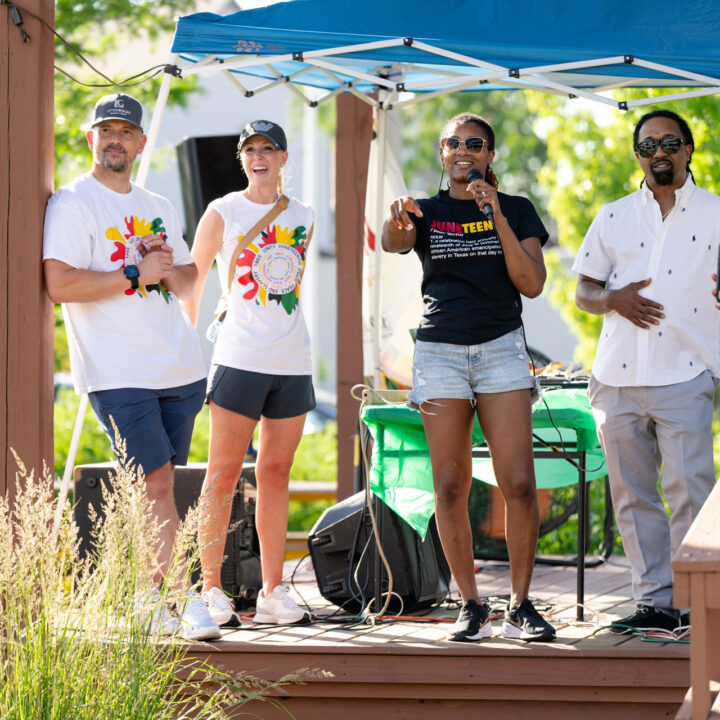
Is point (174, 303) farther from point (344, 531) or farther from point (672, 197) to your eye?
point (672, 197)

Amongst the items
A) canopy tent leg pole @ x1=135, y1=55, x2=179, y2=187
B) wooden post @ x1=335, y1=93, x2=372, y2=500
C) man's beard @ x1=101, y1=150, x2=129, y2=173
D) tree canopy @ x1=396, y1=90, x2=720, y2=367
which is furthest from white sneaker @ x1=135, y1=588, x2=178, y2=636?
tree canopy @ x1=396, y1=90, x2=720, y2=367

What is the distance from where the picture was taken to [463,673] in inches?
168

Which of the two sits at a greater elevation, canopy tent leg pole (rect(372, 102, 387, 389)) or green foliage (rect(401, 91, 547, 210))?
green foliage (rect(401, 91, 547, 210))

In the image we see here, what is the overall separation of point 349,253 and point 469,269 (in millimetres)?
3190

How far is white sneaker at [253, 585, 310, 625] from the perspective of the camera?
477 centimetres

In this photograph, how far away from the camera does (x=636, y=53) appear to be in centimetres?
480

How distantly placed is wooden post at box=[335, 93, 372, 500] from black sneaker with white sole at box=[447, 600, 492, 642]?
113 inches

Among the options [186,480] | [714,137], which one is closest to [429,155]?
[714,137]

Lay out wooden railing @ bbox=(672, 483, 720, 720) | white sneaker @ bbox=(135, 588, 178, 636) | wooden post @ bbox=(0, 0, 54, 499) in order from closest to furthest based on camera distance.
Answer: wooden railing @ bbox=(672, 483, 720, 720)
white sneaker @ bbox=(135, 588, 178, 636)
wooden post @ bbox=(0, 0, 54, 499)

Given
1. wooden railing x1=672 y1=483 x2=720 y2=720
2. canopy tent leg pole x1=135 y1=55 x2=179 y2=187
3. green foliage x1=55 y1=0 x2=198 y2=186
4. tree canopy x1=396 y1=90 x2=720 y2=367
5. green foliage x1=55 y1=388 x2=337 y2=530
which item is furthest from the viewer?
green foliage x1=55 y1=0 x2=198 y2=186

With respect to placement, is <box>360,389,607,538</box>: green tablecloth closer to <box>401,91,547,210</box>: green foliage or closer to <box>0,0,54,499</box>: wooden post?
<box>0,0,54,499</box>: wooden post

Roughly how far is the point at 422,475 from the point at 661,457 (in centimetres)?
94

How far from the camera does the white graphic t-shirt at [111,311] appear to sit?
4.34 m

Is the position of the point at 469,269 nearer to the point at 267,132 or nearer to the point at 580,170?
the point at 267,132
